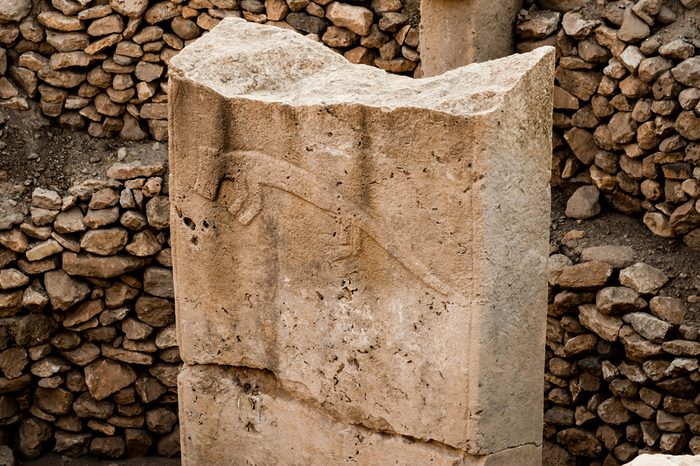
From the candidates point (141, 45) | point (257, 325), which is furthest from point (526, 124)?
point (141, 45)

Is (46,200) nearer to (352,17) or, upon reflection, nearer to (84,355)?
(84,355)

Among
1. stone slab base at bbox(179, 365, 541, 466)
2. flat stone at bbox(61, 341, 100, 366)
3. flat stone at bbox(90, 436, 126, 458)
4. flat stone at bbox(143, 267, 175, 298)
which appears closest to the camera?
stone slab base at bbox(179, 365, 541, 466)

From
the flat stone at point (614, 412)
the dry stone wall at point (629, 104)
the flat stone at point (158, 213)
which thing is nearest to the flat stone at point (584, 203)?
the dry stone wall at point (629, 104)

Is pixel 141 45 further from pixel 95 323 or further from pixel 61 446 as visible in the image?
pixel 61 446

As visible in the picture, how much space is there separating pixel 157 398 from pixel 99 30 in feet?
7.17

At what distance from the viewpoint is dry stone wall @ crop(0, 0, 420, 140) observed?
6.39 metres

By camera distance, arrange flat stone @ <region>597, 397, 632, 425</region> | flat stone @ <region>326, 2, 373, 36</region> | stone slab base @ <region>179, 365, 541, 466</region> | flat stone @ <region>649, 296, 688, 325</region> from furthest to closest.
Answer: flat stone @ <region>326, 2, 373, 36</region>
flat stone @ <region>597, 397, 632, 425</region>
flat stone @ <region>649, 296, 688, 325</region>
stone slab base @ <region>179, 365, 541, 466</region>

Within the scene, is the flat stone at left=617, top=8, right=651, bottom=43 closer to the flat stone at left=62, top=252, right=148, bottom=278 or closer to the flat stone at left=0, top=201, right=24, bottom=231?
the flat stone at left=62, top=252, right=148, bottom=278

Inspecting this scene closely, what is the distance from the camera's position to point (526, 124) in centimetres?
312

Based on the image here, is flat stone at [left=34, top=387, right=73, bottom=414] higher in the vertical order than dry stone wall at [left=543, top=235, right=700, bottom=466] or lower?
lower

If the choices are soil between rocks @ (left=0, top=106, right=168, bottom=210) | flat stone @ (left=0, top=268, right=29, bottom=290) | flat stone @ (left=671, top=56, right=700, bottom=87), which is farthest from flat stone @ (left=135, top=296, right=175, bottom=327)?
flat stone @ (left=671, top=56, right=700, bottom=87)

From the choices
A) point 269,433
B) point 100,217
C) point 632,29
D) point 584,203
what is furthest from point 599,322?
point 100,217

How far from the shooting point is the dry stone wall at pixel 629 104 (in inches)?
→ 213

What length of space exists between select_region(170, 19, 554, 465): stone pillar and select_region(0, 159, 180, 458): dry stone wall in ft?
9.18
